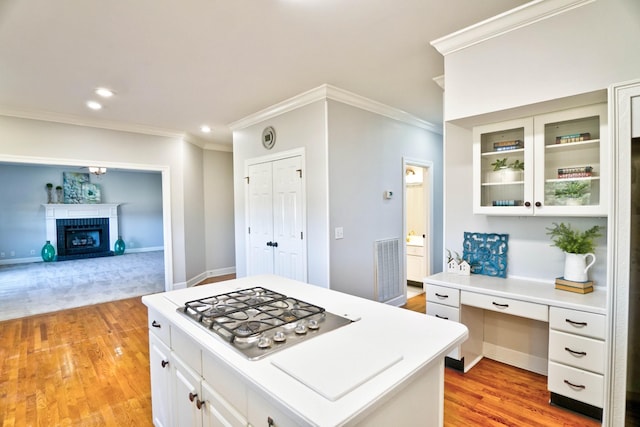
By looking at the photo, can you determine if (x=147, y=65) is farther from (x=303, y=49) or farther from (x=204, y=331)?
(x=204, y=331)

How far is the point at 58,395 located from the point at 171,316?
1803 millimetres

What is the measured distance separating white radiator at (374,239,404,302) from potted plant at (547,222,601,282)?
2030 mm

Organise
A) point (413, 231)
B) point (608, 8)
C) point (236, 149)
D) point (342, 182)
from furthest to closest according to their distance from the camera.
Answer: point (413, 231)
point (236, 149)
point (342, 182)
point (608, 8)

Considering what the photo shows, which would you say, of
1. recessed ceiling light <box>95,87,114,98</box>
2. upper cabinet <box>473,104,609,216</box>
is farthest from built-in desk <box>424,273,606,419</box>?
recessed ceiling light <box>95,87,114,98</box>

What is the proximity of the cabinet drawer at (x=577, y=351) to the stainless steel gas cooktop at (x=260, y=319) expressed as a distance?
5.39 ft

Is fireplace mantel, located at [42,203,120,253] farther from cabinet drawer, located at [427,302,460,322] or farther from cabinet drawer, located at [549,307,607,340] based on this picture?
cabinet drawer, located at [549,307,607,340]

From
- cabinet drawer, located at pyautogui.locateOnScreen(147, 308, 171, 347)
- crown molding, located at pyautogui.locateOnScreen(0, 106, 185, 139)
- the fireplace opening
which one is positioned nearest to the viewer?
cabinet drawer, located at pyautogui.locateOnScreen(147, 308, 171, 347)

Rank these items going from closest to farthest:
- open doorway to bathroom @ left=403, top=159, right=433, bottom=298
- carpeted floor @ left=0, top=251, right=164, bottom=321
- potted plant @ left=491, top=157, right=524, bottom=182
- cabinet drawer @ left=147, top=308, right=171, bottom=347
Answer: cabinet drawer @ left=147, top=308, right=171, bottom=347, potted plant @ left=491, top=157, right=524, bottom=182, carpeted floor @ left=0, top=251, right=164, bottom=321, open doorway to bathroom @ left=403, top=159, right=433, bottom=298

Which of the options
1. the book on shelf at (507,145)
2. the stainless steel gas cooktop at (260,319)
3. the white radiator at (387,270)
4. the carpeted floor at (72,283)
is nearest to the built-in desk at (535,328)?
the book on shelf at (507,145)

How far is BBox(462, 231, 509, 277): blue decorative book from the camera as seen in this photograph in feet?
8.87

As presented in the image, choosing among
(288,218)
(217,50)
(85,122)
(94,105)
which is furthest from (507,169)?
(85,122)

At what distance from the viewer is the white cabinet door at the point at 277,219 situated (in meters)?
3.83

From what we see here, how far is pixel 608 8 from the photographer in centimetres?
184

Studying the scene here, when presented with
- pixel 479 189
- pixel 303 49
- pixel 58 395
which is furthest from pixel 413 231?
pixel 58 395
